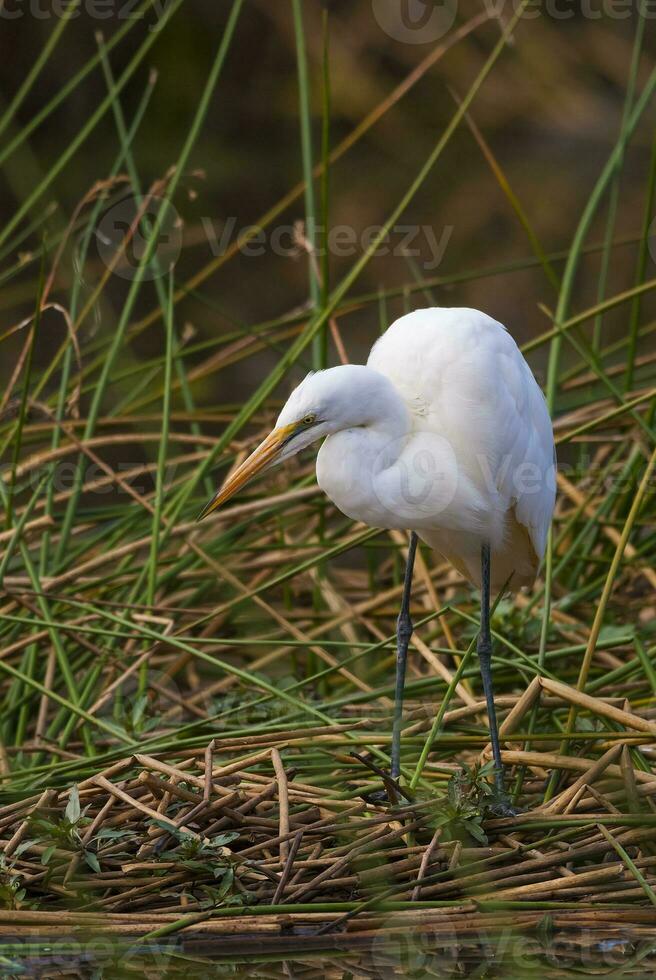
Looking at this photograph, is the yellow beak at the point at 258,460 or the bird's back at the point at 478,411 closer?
the yellow beak at the point at 258,460

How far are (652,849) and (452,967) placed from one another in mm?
438

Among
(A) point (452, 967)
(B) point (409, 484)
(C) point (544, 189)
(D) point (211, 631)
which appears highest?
(B) point (409, 484)

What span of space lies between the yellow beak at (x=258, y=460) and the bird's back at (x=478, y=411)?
38 centimetres

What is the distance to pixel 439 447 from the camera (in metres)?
2.51

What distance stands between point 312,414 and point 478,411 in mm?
427

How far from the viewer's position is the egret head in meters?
2.27

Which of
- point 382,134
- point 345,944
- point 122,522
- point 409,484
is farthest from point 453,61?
point 345,944

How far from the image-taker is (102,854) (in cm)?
222

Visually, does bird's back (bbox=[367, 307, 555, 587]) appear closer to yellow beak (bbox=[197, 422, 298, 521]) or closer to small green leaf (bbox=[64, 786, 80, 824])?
yellow beak (bbox=[197, 422, 298, 521])

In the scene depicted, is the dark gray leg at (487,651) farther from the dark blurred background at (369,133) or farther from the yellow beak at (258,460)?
the dark blurred background at (369,133)

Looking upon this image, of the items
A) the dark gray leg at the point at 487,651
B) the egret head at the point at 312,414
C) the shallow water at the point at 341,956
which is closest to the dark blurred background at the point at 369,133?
the dark gray leg at the point at 487,651

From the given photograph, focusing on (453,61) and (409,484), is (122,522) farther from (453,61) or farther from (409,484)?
(453,61)

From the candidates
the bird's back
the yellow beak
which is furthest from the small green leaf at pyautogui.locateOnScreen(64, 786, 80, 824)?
the bird's back

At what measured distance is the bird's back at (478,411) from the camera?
256cm
